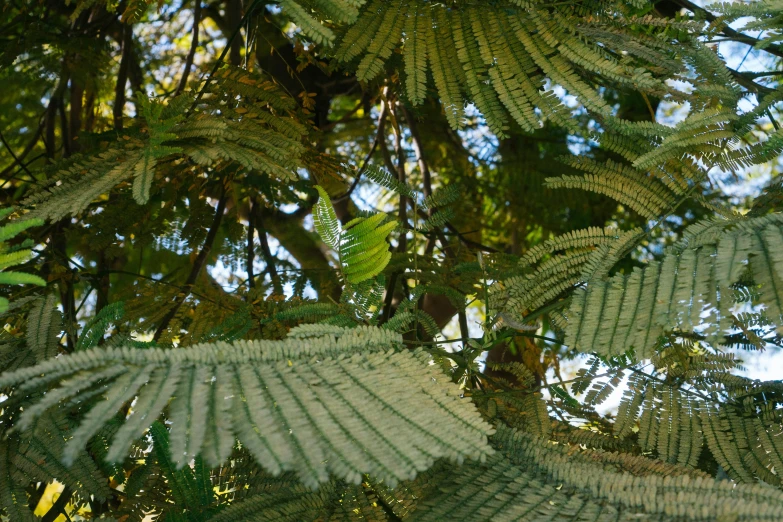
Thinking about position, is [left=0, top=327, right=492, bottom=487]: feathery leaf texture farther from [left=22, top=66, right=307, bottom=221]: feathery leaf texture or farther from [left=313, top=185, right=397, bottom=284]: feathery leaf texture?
[left=22, top=66, right=307, bottom=221]: feathery leaf texture

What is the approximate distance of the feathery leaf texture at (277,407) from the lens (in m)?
1.02

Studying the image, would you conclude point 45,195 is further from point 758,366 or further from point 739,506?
point 758,366

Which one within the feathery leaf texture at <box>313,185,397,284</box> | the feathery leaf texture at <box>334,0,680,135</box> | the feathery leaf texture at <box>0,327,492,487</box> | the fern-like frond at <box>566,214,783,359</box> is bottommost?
the feathery leaf texture at <box>0,327,492,487</box>

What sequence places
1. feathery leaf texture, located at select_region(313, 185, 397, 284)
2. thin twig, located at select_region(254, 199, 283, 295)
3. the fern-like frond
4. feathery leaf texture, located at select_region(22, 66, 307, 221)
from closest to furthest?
the fern-like frond, feathery leaf texture, located at select_region(313, 185, 397, 284), feathery leaf texture, located at select_region(22, 66, 307, 221), thin twig, located at select_region(254, 199, 283, 295)

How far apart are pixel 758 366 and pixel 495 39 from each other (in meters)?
1.61

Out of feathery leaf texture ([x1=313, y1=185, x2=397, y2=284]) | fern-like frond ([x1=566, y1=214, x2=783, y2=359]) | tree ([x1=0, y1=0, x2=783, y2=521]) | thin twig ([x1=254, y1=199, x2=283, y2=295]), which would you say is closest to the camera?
tree ([x1=0, y1=0, x2=783, y2=521])

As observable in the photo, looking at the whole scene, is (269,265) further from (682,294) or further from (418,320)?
(682,294)

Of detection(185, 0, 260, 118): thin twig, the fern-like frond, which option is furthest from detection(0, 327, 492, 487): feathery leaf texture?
detection(185, 0, 260, 118): thin twig

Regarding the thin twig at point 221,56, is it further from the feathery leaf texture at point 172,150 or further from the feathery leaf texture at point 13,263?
the feathery leaf texture at point 13,263

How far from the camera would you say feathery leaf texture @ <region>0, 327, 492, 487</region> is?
1024 mm

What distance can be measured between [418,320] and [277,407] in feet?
2.46

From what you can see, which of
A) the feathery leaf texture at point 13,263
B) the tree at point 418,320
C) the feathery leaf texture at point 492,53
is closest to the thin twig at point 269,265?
the tree at point 418,320

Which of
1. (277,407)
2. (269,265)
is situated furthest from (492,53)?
(269,265)

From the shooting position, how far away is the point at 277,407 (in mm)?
1104
